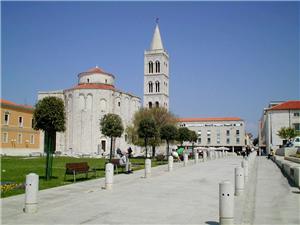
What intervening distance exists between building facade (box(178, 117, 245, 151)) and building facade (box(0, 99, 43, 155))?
215 feet

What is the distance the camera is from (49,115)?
16.7 meters

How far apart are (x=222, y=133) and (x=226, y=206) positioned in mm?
113929

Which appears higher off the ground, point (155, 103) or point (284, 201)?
point (155, 103)

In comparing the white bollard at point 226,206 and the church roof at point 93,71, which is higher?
the church roof at point 93,71

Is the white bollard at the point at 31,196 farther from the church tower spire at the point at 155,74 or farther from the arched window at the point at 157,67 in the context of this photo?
the arched window at the point at 157,67

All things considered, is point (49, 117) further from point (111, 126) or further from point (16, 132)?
point (16, 132)

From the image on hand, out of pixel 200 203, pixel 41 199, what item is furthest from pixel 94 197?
pixel 200 203

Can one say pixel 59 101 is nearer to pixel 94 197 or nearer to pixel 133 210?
pixel 94 197

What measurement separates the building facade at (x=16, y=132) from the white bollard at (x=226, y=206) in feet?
149

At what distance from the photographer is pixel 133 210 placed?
9.04 m

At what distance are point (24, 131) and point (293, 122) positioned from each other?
50612mm

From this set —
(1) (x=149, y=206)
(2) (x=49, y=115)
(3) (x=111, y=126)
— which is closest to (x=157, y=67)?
(3) (x=111, y=126)

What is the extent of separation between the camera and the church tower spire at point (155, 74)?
304 ft

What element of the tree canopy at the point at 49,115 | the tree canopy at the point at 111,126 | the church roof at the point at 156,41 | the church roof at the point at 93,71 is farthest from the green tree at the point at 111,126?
the church roof at the point at 156,41
